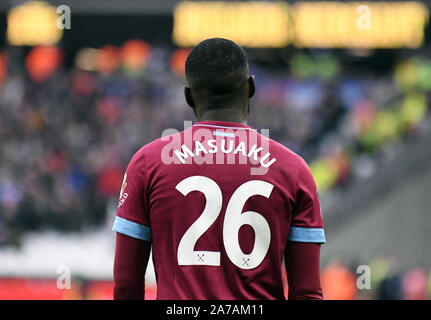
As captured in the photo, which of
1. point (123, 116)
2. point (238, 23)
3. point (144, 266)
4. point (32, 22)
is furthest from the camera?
point (123, 116)

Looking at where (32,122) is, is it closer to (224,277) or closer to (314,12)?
(314,12)

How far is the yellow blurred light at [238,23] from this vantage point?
1694 centimetres

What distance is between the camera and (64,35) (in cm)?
2109

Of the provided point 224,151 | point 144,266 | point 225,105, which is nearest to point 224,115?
point 225,105

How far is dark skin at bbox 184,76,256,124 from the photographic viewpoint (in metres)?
2.71

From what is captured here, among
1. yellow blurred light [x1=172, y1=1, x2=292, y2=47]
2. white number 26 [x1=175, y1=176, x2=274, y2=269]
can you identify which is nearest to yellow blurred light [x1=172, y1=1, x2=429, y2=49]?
yellow blurred light [x1=172, y1=1, x2=292, y2=47]

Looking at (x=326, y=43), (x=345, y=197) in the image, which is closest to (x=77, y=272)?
(x=345, y=197)

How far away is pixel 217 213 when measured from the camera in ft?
8.41

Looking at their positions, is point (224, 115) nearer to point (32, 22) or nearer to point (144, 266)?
point (144, 266)

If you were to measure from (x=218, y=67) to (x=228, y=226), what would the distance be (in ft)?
1.73

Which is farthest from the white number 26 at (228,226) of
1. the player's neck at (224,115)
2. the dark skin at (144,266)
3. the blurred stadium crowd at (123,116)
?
the blurred stadium crowd at (123,116)

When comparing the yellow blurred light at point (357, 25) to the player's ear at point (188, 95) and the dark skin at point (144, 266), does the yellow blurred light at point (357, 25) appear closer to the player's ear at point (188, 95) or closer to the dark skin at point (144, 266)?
the player's ear at point (188, 95)

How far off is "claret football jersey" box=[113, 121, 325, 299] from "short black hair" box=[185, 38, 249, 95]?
0.61ft

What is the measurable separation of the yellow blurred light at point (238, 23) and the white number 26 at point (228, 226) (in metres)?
14.4
